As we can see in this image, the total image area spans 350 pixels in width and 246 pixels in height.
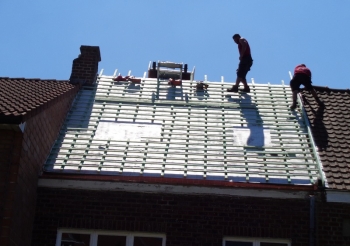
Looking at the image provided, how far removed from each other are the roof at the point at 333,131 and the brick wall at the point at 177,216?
0.93 m

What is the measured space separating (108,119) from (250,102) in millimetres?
3532

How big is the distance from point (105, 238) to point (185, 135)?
10.0 ft

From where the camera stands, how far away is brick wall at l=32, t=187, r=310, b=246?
10781 mm

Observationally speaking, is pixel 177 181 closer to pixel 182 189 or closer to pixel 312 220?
pixel 182 189

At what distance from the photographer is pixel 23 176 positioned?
1022 centimetres

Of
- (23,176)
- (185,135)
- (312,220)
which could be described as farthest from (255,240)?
(23,176)

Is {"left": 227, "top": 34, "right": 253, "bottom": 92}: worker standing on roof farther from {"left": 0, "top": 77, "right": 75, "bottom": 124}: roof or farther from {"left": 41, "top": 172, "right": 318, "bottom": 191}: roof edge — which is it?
{"left": 41, "top": 172, "right": 318, "bottom": 191}: roof edge

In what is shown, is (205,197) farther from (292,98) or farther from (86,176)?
(292,98)

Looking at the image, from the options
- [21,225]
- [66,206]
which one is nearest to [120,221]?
[66,206]

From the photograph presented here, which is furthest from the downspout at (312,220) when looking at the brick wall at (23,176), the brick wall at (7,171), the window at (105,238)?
the brick wall at (7,171)

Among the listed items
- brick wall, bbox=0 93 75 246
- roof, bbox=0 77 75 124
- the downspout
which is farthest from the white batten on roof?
roof, bbox=0 77 75 124

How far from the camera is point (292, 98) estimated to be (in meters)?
14.7

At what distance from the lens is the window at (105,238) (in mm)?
10852

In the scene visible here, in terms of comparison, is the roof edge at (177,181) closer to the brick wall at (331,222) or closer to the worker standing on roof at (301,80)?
the brick wall at (331,222)
